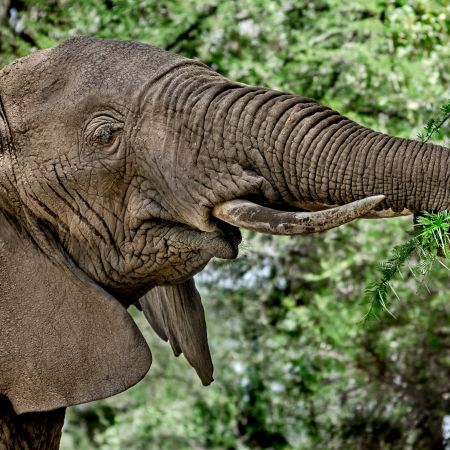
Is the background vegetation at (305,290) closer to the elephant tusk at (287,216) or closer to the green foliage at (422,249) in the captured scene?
the elephant tusk at (287,216)

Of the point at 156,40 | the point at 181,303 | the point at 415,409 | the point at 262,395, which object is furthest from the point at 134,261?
the point at 262,395

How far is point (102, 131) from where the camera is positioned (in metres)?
2.69

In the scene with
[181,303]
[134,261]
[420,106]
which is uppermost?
[134,261]

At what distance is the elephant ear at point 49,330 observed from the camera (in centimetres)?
287

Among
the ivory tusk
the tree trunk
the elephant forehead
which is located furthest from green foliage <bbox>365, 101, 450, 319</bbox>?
the tree trunk

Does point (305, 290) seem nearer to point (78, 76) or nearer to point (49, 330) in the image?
point (49, 330)

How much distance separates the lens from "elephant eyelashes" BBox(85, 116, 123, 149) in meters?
2.69

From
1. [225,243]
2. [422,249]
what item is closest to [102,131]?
[225,243]

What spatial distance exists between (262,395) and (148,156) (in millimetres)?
5020

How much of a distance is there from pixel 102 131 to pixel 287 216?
1.82ft

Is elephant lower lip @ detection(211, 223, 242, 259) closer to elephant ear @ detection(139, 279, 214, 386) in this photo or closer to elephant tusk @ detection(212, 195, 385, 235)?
elephant tusk @ detection(212, 195, 385, 235)

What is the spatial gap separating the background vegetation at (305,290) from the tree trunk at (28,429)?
3169mm

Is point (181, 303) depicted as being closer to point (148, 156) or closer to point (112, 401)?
point (148, 156)

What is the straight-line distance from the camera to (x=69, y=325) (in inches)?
114
